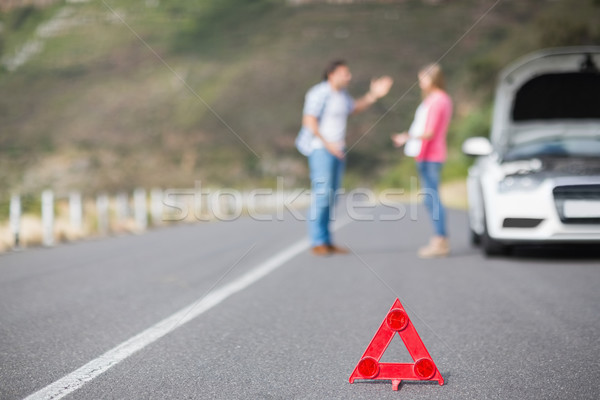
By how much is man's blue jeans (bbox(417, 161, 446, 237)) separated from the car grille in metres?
1.45

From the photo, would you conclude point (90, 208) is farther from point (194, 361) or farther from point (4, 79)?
point (4, 79)

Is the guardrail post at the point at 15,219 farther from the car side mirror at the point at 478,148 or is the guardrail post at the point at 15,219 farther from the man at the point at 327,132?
the car side mirror at the point at 478,148

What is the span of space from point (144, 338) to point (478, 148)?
17.1ft

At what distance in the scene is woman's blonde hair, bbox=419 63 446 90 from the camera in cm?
902

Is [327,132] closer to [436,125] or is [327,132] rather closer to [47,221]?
[436,125]

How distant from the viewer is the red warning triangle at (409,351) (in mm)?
3625

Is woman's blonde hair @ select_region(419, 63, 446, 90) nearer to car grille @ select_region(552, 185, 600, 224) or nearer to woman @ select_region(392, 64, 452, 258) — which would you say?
woman @ select_region(392, 64, 452, 258)

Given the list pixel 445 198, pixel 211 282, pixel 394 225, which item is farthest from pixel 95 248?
pixel 445 198

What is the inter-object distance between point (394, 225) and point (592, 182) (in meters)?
7.87

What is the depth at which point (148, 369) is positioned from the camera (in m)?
4.00

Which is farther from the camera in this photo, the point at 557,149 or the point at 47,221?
the point at 47,221

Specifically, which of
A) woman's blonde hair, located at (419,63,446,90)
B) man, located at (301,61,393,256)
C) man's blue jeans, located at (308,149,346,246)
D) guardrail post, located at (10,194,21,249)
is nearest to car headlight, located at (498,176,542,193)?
woman's blonde hair, located at (419,63,446,90)

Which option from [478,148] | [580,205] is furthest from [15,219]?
[580,205]

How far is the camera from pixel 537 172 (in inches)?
319
